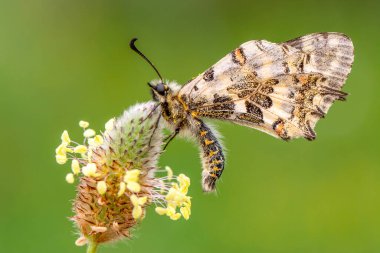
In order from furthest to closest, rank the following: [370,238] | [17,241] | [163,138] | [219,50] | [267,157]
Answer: [219,50], [267,157], [370,238], [17,241], [163,138]

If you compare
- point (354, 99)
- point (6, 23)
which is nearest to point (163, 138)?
point (354, 99)

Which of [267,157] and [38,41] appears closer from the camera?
[267,157]

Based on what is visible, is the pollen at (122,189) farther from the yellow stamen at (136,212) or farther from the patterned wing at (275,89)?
the patterned wing at (275,89)

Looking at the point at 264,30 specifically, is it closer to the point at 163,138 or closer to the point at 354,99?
the point at 354,99

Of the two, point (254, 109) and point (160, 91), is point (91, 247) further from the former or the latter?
point (254, 109)

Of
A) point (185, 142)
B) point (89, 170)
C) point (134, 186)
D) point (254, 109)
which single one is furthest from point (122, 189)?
point (185, 142)

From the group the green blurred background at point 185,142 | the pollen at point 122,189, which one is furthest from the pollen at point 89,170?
the green blurred background at point 185,142

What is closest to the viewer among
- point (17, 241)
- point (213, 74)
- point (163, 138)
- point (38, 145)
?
point (163, 138)

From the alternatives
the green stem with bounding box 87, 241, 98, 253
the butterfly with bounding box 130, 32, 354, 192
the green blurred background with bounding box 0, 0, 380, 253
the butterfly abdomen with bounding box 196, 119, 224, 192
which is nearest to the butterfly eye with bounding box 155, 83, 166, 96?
the butterfly with bounding box 130, 32, 354, 192
